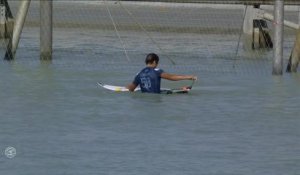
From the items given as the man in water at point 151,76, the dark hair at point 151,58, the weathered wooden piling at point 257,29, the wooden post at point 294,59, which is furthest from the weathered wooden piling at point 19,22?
the weathered wooden piling at point 257,29

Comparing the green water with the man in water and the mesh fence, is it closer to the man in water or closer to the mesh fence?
the man in water

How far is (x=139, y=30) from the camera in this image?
124ft

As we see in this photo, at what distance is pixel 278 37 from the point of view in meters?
23.1

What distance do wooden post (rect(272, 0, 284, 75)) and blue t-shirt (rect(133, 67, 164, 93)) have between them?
155 inches

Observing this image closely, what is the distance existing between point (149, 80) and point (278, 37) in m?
4.23

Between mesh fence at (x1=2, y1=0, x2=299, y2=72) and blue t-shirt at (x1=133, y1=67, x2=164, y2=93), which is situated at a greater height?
blue t-shirt at (x1=133, y1=67, x2=164, y2=93)

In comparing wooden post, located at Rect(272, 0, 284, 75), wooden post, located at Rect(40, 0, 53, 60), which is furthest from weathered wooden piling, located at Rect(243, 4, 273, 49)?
wooden post, located at Rect(272, 0, 284, 75)

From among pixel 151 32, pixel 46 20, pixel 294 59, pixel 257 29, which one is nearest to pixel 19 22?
pixel 46 20

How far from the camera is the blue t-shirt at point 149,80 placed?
64.6 feet

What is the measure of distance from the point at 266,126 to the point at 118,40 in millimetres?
16165

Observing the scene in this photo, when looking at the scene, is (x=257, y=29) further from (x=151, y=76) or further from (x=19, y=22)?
(x=151, y=76)

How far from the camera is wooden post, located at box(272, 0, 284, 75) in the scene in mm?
23094

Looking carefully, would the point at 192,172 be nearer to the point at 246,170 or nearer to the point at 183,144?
the point at 246,170

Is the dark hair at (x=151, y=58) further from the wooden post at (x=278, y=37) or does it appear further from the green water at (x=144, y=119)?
the wooden post at (x=278, y=37)
